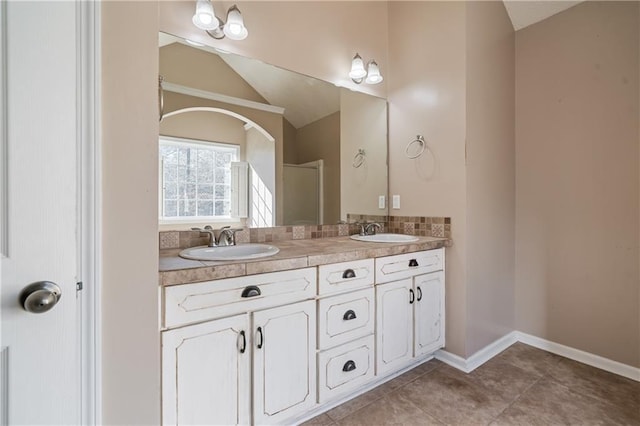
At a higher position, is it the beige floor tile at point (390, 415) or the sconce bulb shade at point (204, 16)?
the sconce bulb shade at point (204, 16)

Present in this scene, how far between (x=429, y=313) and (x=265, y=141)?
158cm

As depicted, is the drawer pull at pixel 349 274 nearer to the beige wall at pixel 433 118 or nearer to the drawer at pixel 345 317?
the drawer at pixel 345 317

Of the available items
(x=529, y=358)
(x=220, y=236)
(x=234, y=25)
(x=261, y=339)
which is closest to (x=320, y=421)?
(x=261, y=339)

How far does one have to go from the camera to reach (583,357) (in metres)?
2.04

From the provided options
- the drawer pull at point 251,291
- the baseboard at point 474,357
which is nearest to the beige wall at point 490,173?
the baseboard at point 474,357

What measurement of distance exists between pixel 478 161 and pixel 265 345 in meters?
1.80

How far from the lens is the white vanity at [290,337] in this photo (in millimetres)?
1070

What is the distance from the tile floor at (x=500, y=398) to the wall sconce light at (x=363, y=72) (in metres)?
2.10

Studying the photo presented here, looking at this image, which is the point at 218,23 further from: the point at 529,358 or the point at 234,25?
the point at 529,358

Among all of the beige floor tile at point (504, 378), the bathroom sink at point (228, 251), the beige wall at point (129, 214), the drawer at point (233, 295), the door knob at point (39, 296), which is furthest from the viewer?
the beige floor tile at point (504, 378)

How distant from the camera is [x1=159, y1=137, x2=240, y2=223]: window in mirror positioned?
5.13 feet

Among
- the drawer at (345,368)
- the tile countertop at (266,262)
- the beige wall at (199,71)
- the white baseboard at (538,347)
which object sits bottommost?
the white baseboard at (538,347)

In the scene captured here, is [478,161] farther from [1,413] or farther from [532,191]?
[1,413]

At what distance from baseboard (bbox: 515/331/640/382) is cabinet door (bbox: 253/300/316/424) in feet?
6.31
